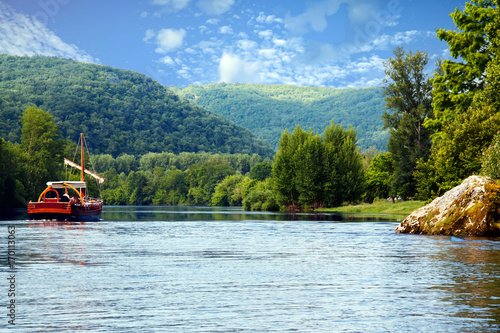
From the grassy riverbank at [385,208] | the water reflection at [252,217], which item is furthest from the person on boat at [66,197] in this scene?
the grassy riverbank at [385,208]

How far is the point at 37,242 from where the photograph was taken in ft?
119

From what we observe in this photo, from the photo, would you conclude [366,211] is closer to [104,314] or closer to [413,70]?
[413,70]

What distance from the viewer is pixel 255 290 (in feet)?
56.2

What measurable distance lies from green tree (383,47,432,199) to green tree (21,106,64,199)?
3183 inches

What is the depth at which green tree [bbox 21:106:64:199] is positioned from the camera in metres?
132

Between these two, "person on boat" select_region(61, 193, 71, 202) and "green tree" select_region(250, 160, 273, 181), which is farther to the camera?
"green tree" select_region(250, 160, 273, 181)

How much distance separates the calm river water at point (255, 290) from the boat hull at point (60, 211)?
152 ft

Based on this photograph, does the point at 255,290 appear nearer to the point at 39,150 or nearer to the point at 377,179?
the point at 377,179

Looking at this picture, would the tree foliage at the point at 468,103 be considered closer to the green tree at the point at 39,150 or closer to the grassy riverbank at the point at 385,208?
the grassy riverbank at the point at 385,208

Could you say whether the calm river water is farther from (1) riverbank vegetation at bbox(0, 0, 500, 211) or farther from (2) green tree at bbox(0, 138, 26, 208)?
(2) green tree at bbox(0, 138, 26, 208)

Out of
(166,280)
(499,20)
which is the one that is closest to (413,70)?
(499,20)

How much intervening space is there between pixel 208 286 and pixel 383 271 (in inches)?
277

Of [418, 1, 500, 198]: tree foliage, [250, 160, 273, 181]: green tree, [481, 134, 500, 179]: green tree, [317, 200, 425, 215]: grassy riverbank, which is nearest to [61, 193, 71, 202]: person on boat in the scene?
[317, 200, 425, 215]: grassy riverbank

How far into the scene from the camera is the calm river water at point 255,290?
12594 millimetres
